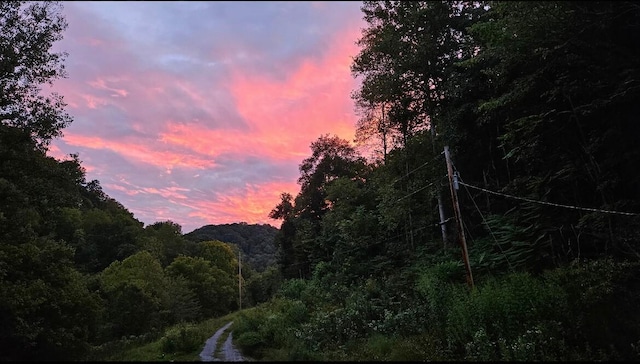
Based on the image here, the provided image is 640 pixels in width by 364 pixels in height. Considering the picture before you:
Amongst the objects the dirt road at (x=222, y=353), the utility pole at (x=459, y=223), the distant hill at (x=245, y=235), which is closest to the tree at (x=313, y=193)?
the dirt road at (x=222, y=353)

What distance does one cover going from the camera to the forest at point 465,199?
11.5m

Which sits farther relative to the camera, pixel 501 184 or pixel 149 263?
pixel 149 263

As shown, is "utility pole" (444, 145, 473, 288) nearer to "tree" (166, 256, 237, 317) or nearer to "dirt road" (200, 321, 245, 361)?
"dirt road" (200, 321, 245, 361)

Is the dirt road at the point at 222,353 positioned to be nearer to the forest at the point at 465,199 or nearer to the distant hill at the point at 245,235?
the forest at the point at 465,199

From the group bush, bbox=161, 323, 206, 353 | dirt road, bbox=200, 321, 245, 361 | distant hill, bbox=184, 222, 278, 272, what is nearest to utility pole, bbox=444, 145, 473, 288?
dirt road, bbox=200, 321, 245, 361

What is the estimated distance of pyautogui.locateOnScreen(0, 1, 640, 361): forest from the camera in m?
11.5

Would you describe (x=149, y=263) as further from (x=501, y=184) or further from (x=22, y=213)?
(x=501, y=184)

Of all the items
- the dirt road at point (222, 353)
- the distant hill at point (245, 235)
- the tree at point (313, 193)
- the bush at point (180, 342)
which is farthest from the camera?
the distant hill at point (245, 235)

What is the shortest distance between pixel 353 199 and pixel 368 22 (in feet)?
60.2

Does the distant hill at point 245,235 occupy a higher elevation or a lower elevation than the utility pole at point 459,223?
higher

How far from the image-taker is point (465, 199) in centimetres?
2339

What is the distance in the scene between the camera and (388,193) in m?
24.5

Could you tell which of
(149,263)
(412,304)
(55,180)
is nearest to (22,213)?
(55,180)

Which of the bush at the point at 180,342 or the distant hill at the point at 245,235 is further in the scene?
the distant hill at the point at 245,235
